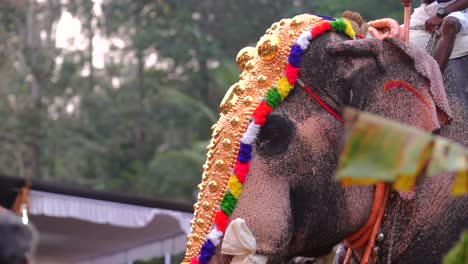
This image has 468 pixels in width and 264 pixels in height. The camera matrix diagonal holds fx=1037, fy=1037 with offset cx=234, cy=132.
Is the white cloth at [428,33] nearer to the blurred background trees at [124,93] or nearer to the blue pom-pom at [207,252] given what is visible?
the blue pom-pom at [207,252]

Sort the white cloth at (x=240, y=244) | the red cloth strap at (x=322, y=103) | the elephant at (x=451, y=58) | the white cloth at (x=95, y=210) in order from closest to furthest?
the white cloth at (x=240, y=244) → the red cloth strap at (x=322, y=103) → the elephant at (x=451, y=58) → the white cloth at (x=95, y=210)

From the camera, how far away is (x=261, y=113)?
3752mm

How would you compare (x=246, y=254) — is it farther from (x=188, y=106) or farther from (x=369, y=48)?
(x=188, y=106)

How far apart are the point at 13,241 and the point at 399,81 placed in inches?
80.4

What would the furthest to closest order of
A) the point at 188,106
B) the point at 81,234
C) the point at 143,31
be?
1. the point at 143,31
2. the point at 188,106
3. the point at 81,234

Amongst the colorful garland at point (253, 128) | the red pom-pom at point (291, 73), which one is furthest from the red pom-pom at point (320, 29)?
the red pom-pom at point (291, 73)

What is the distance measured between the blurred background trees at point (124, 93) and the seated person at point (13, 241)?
15.7 meters

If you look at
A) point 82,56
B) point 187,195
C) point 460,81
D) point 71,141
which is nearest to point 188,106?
point 187,195

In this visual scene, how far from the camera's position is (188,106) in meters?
19.1

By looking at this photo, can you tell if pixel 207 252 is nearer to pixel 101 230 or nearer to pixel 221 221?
pixel 221 221

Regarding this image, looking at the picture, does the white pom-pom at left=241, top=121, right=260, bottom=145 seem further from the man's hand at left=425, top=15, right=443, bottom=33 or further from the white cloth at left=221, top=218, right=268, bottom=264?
the man's hand at left=425, top=15, right=443, bottom=33

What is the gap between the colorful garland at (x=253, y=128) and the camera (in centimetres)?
361

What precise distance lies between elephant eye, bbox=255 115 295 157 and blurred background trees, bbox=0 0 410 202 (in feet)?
46.9

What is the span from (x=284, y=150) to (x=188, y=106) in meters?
15.4
